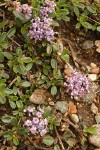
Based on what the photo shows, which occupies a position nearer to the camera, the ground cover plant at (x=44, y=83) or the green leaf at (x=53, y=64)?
the ground cover plant at (x=44, y=83)

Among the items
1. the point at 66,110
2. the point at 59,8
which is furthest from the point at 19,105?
the point at 59,8

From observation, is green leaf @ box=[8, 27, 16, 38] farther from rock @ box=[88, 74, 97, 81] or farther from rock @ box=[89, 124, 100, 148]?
rock @ box=[89, 124, 100, 148]

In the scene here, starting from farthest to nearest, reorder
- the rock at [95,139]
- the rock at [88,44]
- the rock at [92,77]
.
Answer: the rock at [88,44] < the rock at [92,77] < the rock at [95,139]

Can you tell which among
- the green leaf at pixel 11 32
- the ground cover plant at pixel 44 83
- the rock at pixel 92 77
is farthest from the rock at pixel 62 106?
the green leaf at pixel 11 32

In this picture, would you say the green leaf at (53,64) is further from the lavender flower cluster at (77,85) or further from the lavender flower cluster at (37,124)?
the lavender flower cluster at (37,124)

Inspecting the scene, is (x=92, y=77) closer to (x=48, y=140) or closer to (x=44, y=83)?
(x=44, y=83)

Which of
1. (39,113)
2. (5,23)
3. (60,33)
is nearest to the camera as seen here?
(39,113)

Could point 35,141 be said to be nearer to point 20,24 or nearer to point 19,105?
point 19,105

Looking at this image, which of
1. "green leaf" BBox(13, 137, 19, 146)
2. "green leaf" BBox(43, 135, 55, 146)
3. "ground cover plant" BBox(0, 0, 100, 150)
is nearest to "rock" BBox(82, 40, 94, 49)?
"ground cover plant" BBox(0, 0, 100, 150)
